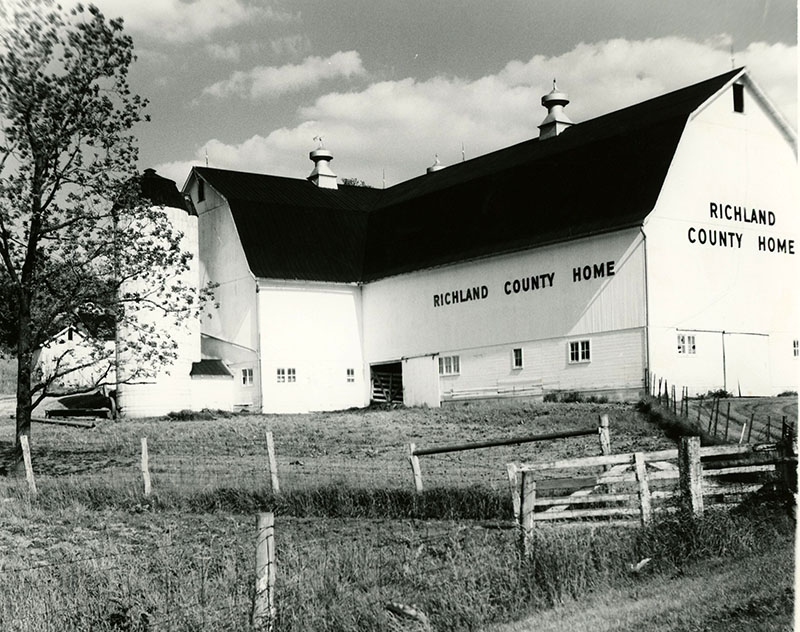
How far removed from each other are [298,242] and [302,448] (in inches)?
545

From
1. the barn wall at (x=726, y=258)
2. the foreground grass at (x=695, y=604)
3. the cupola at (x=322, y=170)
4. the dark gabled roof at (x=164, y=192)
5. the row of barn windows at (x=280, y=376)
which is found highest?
the cupola at (x=322, y=170)

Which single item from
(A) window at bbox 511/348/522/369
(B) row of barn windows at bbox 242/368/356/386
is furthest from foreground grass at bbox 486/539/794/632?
(B) row of barn windows at bbox 242/368/356/386

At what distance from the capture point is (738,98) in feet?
88.8

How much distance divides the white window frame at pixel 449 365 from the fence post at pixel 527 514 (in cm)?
2056

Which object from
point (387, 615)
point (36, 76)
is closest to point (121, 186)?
point (36, 76)

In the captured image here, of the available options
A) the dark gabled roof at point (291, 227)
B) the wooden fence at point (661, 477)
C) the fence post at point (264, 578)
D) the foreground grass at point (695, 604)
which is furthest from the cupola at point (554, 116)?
the fence post at point (264, 578)

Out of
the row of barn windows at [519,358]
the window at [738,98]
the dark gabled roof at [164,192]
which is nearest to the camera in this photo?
the window at [738,98]

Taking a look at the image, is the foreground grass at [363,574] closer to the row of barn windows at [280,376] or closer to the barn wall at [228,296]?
the row of barn windows at [280,376]

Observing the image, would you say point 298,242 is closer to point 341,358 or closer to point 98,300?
point 341,358

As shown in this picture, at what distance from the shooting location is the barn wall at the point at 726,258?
26016 mm

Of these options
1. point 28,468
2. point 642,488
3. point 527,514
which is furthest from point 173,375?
A: point 527,514

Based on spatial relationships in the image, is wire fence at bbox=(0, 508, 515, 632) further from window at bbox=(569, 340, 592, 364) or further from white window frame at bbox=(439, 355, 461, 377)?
white window frame at bbox=(439, 355, 461, 377)

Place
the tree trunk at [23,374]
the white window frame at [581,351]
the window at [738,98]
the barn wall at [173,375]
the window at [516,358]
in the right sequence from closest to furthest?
1. the tree trunk at [23,374]
2. the window at [738,98]
3. the white window frame at [581,351]
4. the window at [516,358]
5. the barn wall at [173,375]

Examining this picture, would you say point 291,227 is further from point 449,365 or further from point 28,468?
point 28,468
